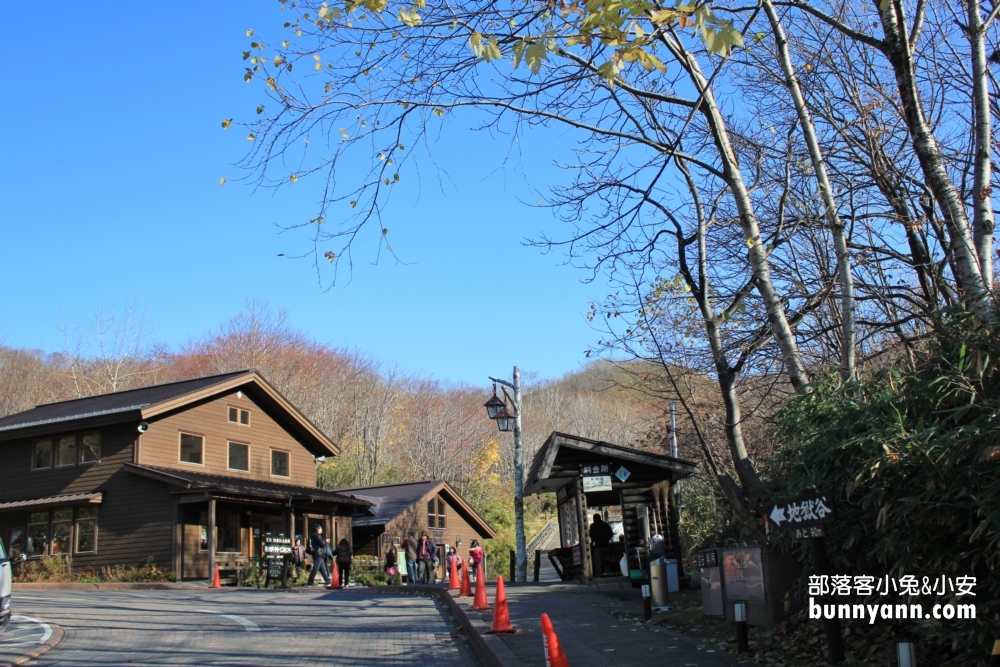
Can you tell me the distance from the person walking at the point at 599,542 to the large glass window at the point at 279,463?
16.9 m

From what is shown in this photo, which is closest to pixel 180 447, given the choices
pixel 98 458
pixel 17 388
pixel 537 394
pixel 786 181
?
pixel 98 458

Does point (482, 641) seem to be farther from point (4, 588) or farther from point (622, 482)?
point (622, 482)

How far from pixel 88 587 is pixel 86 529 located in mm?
3817

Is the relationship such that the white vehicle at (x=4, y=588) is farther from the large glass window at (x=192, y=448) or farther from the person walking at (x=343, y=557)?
the large glass window at (x=192, y=448)

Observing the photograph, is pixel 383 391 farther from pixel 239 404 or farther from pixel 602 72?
pixel 602 72

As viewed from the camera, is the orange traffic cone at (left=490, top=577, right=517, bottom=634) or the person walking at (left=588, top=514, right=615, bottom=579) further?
the person walking at (left=588, top=514, right=615, bottom=579)

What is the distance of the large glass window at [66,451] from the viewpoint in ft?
98.4

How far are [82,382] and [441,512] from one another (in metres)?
24.3

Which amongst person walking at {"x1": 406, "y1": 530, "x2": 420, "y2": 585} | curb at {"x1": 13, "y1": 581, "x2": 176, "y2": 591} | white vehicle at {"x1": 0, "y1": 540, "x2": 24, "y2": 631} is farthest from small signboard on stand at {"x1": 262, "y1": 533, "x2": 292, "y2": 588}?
white vehicle at {"x1": 0, "y1": 540, "x2": 24, "y2": 631}

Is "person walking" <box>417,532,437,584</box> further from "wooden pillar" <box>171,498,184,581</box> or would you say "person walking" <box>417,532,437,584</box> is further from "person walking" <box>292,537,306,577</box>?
"wooden pillar" <box>171,498,184,581</box>

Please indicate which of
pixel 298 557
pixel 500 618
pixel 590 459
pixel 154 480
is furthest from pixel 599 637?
pixel 154 480

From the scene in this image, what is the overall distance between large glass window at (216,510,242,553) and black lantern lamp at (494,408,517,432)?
10995 mm

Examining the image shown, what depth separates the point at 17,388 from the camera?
55.2 metres

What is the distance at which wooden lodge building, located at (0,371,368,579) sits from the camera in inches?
1097
